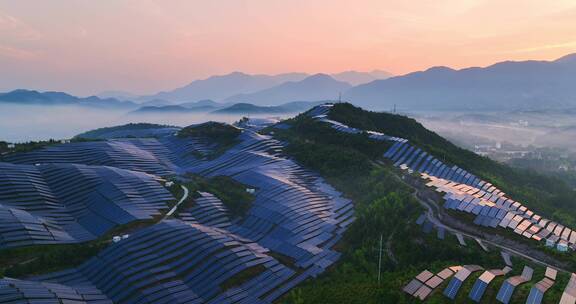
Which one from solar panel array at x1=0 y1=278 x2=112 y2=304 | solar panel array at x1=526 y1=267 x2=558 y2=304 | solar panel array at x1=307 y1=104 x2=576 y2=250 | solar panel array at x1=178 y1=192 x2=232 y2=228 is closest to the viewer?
solar panel array at x1=526 y1=267 x2=558 y2=304

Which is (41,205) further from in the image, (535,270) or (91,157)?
(535,270)

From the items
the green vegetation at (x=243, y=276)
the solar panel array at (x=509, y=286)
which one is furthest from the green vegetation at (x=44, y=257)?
the solar panel array at (x=509, y=286)

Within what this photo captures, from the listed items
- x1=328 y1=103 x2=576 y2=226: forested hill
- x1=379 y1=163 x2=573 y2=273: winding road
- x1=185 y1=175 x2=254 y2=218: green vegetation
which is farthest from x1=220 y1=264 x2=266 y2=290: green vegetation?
x1=328 y1=103 x2=576 y2=226: forested hill

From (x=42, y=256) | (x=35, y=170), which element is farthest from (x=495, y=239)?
(x=35, y=170)

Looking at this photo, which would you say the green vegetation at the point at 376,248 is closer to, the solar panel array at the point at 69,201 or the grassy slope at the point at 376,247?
the grassy slope at the point at 376,247

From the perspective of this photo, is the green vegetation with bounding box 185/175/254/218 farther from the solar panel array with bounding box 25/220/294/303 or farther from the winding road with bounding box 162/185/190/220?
the solar panel array with bounding box 25/220/294/303

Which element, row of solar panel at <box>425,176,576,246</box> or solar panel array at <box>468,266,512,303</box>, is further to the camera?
row of solar panel at <box>425,176,576,246</box>
